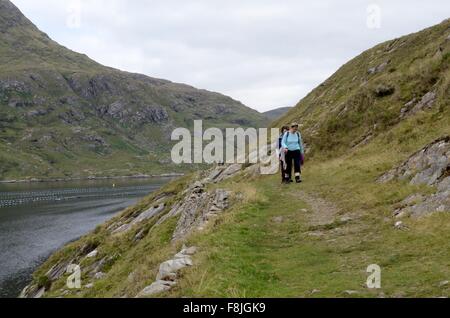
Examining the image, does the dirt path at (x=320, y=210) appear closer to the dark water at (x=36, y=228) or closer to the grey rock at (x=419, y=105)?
the grey rock at (x=419, y=105)

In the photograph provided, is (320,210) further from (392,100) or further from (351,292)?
(392,100)

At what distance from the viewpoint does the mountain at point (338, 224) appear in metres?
11.5

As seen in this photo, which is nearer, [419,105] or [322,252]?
[322,252]

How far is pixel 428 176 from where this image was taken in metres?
18.3

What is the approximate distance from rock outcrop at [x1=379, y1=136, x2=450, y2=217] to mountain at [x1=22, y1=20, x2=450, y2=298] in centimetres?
6

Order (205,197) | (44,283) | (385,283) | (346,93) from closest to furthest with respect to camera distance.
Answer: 1. (385,283)
2. (205,197)
3. (44,283)
4. (346,93)

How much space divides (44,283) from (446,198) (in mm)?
46624

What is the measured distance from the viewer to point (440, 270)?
1078 centimetres

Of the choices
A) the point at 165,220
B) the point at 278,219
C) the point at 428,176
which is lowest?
the point at 165,220

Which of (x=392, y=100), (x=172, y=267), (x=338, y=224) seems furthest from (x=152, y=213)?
(x=172, y=267)

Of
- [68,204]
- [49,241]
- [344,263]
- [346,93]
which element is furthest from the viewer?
[68,204]

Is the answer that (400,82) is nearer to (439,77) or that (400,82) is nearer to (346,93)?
(439,77)

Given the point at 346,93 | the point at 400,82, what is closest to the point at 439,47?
the point at 400,82

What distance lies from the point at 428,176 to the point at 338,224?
445 cm
